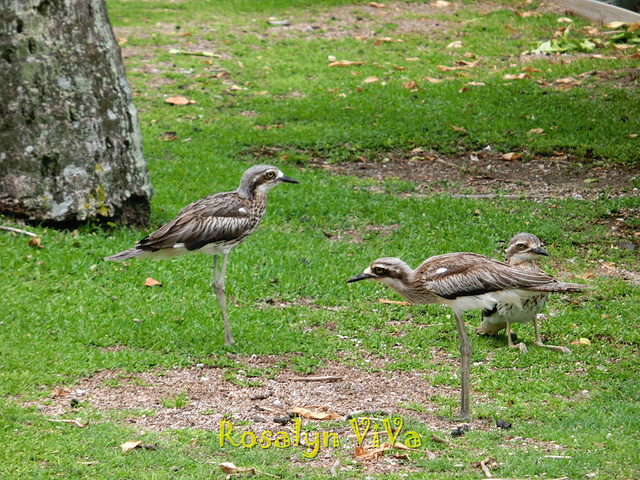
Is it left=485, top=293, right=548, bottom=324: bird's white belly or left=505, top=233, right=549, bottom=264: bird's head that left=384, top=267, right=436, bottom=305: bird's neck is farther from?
left=505, top=233, right=549, bottom=264: bird's head

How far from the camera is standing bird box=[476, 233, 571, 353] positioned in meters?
7.25

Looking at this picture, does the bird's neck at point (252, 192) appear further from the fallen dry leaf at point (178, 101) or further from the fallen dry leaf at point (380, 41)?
the fallen dry leaf at point (380, 41)

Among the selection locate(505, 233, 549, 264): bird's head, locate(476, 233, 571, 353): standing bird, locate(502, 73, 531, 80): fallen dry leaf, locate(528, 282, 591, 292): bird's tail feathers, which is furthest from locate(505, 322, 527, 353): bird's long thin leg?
locate(502, 73, 531, 80): fallen dry leaf

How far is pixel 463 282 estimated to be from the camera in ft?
20.4

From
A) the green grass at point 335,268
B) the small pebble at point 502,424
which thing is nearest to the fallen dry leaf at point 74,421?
the green grass at point 335,268

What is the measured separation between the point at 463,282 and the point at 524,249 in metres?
1.57

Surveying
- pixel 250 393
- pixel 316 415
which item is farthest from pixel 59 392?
pixel 316 415

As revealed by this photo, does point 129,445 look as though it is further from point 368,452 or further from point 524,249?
point 524,249

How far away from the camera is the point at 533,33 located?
57.9 ft

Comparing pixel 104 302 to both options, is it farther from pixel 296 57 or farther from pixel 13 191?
pixel 296 57

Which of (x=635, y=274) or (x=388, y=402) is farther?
(x=635, y=274)

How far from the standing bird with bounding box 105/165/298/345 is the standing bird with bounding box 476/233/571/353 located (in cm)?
239

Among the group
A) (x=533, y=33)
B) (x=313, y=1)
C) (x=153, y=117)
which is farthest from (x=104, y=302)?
(x=313, y=1)

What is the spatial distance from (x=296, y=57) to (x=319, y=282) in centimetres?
965
